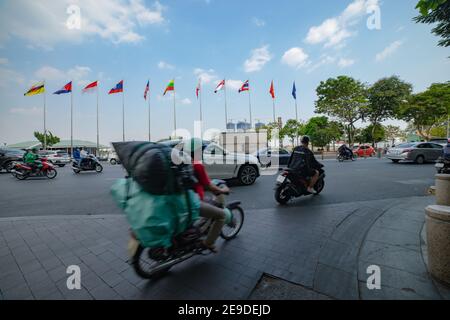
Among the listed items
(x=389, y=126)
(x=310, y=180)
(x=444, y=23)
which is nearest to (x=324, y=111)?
(x=444, y=23)

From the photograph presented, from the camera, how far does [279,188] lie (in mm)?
5316

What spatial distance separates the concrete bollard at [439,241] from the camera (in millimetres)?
2145

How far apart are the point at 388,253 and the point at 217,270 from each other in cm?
234

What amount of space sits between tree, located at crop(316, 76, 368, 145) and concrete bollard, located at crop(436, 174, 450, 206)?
30.2m

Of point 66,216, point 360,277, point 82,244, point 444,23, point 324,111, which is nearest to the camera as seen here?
point 360,277

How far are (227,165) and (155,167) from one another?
6055 millimetres

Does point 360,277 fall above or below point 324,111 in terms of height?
below

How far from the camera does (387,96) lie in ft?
101

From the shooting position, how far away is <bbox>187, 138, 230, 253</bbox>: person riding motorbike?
8.32ft

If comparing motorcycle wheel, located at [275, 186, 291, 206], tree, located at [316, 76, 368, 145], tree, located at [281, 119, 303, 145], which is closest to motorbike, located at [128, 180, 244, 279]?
motorcycle wheel, located at [275, 186, 291, 206]

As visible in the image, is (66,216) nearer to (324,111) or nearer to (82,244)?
(82,244)

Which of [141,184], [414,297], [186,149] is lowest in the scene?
[414,297]

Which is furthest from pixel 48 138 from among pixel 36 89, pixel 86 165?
pixel 86 165

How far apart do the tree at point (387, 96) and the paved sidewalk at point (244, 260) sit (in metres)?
34.7
